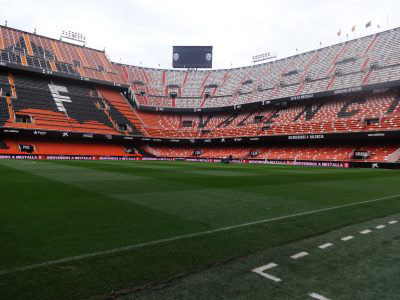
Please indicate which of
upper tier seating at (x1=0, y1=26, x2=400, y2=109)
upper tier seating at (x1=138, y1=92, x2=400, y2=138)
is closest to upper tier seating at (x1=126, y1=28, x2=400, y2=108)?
upper tier seating at (x1=0, y1=26, x2=400, y2=109)

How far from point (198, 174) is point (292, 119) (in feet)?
117

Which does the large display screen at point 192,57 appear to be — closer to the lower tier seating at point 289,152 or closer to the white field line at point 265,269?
the lower tier seating at point 289,152

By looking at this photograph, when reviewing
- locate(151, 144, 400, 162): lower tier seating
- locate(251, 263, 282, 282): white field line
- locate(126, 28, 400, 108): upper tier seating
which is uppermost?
locate(126, 28, 400, 108): upper tier seating

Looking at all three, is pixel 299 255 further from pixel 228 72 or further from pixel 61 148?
pixel 228 72

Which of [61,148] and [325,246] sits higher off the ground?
[61,148]

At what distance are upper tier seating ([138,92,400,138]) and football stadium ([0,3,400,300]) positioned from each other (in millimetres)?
325

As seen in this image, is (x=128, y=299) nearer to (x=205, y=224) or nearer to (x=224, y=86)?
(x=205, y=224)

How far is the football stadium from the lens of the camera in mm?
3525

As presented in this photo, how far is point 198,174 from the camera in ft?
64.2

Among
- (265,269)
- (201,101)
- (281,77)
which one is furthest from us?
(201,101)

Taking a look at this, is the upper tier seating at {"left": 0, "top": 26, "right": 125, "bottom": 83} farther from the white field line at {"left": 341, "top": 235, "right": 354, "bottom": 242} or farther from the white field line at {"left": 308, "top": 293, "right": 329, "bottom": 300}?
the white field line at {"left": 308, "top": 293, "right": 329, "bottom": 300}

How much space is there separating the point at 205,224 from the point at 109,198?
171 inches

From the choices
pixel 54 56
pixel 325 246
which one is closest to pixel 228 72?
pixel 54 56

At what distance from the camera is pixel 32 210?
6.93 meters
